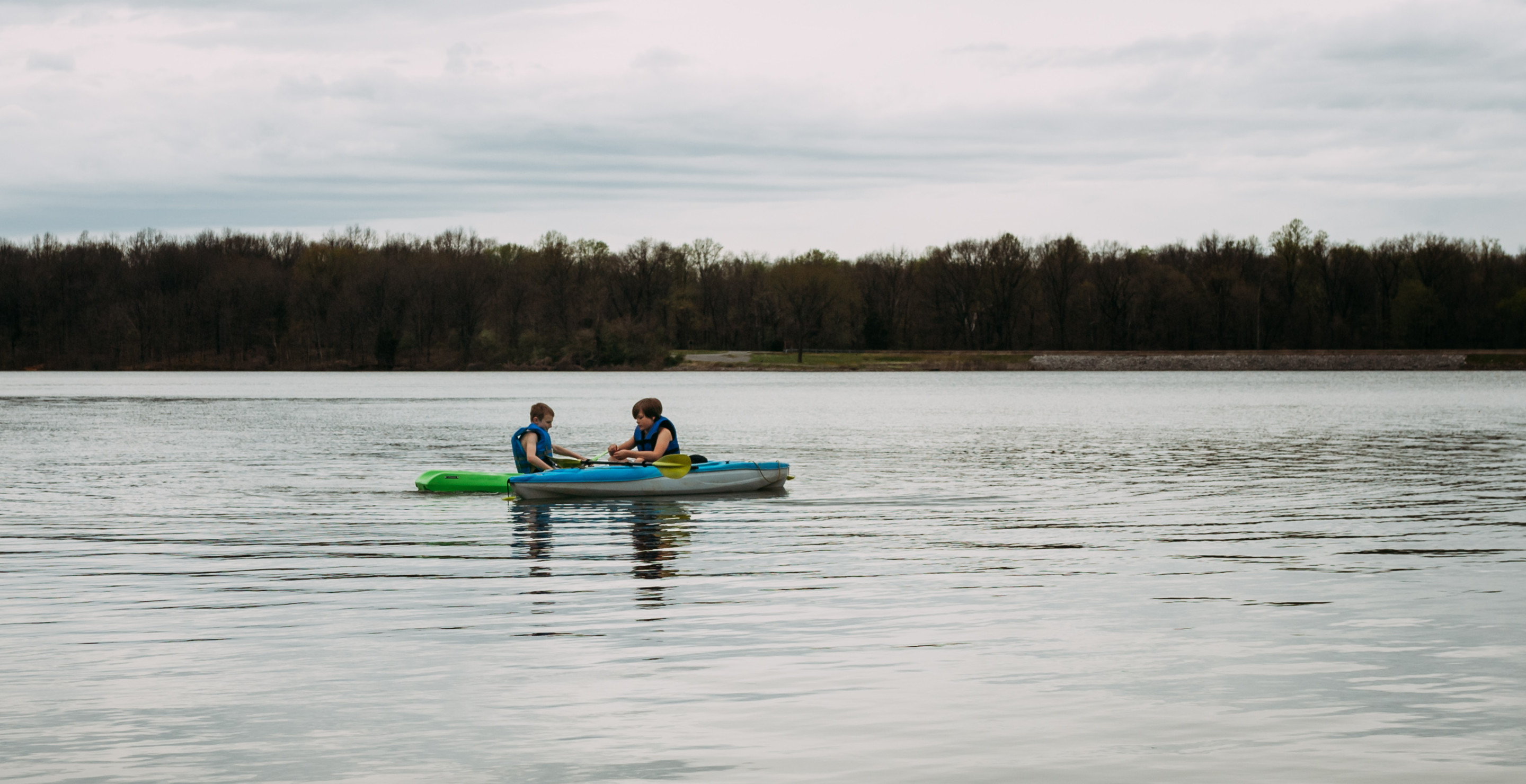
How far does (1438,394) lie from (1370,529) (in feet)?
188

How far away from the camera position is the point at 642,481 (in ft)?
65.6

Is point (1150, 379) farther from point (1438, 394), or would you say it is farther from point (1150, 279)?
point (1438, 394)

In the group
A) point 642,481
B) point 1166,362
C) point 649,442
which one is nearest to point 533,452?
point 642,481

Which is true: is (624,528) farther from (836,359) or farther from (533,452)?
(836,359)

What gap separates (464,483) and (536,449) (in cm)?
175

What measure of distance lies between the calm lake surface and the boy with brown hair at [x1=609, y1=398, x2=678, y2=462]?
1071 mm

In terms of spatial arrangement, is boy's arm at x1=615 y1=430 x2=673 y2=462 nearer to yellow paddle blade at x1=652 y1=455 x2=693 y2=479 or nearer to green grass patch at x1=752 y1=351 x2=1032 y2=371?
yellow paddle blade at x1=652 y1=455 x2=693 y2=479

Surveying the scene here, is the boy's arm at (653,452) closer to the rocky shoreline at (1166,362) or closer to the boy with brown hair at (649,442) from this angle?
the boy with brown hair at (649,442)

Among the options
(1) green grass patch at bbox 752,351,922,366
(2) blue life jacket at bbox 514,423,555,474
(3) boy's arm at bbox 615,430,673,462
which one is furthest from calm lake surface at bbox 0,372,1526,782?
(1) green grass patch at bbox 752,351,922,366

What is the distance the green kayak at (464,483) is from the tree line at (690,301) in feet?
319

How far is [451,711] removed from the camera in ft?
26.4

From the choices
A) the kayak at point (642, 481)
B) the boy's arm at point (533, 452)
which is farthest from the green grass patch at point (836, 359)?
the boy's arm at point (533, 452)

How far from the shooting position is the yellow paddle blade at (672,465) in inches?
787

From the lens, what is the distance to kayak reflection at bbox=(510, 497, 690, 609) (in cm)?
1336
